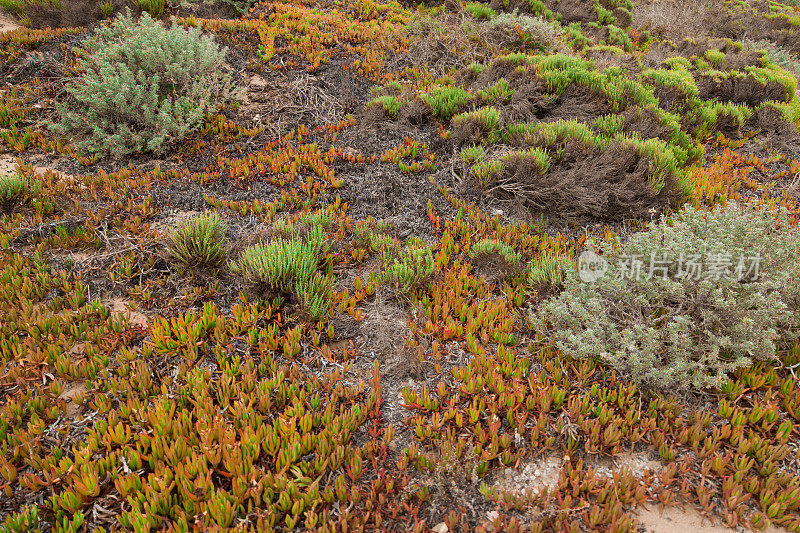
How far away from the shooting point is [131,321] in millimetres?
3812

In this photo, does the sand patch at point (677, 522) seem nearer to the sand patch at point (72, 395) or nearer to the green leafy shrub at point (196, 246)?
the sand patch at point (72, 395)

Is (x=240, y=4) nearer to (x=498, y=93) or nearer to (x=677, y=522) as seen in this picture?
(x=498, y=93)

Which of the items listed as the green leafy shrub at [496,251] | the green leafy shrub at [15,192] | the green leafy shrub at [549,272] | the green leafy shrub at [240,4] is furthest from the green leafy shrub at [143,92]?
the green leafy shrub at [549,272]

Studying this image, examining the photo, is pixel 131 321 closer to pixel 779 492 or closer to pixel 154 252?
→ pixel 154 252

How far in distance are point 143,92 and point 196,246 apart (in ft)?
12.8

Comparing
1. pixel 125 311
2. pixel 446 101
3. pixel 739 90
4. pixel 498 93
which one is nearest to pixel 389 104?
pixel 446 101

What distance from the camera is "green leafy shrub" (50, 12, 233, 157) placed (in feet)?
20.8

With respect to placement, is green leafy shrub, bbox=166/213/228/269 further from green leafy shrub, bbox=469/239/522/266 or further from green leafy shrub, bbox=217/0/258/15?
green leafy shrub, bbox=217/0/258/15

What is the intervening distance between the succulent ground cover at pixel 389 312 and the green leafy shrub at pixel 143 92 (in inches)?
4.5

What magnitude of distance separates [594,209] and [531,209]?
79 centimetres

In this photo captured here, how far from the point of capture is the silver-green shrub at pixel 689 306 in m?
3.24

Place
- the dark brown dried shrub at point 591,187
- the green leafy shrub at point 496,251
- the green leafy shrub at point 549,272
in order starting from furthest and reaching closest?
the dark brown dried shrub at point 591,187, the green leafy shrub at point 496,251, the green leafy shrub at point 549,272

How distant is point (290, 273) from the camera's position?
404 centimetres

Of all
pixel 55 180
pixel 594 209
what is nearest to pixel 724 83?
pixel 594 209
